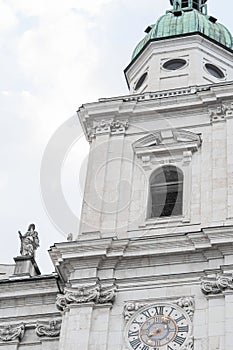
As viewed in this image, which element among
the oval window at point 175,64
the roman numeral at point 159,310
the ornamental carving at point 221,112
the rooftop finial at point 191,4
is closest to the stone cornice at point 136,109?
the ornamental carving at point 221,112

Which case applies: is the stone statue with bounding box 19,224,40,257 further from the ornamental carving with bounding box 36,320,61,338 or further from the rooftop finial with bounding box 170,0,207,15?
the rooftop finial with bounding box 170,0,207,15

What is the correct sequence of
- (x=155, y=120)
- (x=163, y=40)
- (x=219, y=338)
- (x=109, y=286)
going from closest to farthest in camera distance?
(x=219, y=338)
(x=109, y=286)
(x=155, y=120)
(x=163, y=40)

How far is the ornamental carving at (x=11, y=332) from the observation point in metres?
27.7

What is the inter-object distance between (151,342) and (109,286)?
80.7 inches

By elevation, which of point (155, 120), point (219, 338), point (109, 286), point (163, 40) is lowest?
point (219, 338)

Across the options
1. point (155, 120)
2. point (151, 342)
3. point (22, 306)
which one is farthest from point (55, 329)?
point (155, 120)

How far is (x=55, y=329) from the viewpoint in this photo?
27578 millimetres

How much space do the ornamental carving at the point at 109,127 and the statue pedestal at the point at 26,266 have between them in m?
4.40

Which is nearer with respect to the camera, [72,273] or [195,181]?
[72,273]

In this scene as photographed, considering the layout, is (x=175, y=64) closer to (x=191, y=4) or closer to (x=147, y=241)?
(x=191, y=4)

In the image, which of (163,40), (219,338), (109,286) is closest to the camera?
(219,338)

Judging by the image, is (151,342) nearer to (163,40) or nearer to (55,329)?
(55,329)

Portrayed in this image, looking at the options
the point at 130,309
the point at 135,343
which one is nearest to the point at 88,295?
the point at 130,309

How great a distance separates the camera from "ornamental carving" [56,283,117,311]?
2609 cm
